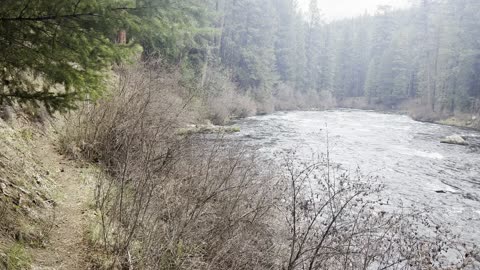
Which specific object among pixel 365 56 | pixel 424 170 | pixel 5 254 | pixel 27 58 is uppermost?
pixel 365 56

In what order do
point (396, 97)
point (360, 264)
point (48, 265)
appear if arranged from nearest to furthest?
point (48, 265)
point (360, 264)
point (396, 97)

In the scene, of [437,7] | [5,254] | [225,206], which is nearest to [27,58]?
[5,254]

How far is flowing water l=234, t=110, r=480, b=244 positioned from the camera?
Result: 8234 mm

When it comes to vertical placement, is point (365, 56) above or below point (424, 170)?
above

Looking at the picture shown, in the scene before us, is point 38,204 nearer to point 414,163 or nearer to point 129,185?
point 129,185

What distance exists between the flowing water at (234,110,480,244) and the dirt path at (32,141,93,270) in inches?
195

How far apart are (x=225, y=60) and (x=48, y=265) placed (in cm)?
3277

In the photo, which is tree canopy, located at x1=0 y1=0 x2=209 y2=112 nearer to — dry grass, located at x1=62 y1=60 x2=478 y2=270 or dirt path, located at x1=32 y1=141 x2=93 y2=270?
dry grass, located at x1=62 y1=60 x2=478 y2=270

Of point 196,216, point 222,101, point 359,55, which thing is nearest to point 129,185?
point 196,216

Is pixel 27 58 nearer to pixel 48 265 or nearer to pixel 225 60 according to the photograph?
pixel 48 265

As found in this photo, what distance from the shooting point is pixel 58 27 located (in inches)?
101

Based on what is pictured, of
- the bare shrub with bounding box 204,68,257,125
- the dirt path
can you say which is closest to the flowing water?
the bare shrub with bounding box 204,68,257,125

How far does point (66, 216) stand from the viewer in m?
4.15

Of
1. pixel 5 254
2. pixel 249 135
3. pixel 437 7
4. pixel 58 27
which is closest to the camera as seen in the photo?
pixel 58 27
